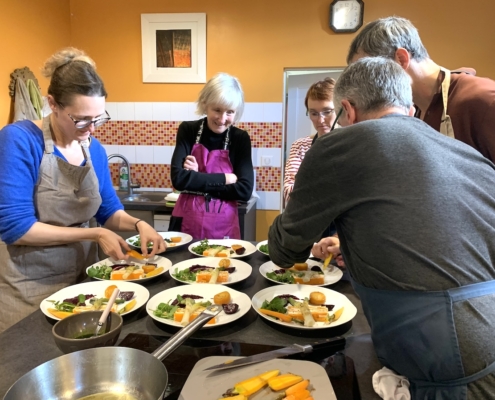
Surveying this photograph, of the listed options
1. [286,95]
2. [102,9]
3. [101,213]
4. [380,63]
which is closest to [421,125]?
[380,63]

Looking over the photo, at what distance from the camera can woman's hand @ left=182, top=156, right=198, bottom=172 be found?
2.44 metres

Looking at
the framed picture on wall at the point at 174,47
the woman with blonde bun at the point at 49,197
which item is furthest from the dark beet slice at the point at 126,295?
the framed picture on wall at the point at 174,47

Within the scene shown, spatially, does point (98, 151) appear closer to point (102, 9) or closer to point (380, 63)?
point (380, 63)

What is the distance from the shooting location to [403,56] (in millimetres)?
1427

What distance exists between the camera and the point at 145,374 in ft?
2.67

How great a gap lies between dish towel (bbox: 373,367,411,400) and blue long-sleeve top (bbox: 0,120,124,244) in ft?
4.35

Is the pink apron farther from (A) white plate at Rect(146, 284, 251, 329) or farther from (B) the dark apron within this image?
(B) the dark apron

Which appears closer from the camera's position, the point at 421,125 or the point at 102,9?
the point at 421,125

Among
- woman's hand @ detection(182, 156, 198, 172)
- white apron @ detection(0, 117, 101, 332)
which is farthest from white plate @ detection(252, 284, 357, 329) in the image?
woman's hand @ detection(182, 156, 198, 172)

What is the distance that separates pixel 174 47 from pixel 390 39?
2.78 metres

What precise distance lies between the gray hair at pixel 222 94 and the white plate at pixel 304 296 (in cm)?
130

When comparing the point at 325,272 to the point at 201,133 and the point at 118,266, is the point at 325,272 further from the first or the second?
the point at 201,133

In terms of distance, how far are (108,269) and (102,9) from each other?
10.5 feet

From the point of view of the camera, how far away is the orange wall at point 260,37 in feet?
11.2
